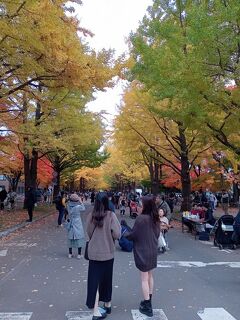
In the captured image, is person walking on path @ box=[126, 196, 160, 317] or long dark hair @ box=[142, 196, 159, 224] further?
long dark hair @ box=[142, 196, 159, 224]

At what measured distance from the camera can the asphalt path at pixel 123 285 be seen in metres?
5.70

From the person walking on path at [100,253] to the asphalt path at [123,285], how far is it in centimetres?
27

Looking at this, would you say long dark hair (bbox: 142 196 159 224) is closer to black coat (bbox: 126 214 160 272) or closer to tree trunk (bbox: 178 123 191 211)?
black coat (bbox: 126 214 160 272)

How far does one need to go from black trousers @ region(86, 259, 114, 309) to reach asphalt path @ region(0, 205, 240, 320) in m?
0.27

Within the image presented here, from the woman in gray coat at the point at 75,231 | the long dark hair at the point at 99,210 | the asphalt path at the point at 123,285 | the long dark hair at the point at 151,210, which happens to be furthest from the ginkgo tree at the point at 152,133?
the long dark hair at the point at 99,210

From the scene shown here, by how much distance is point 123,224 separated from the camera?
10938mm

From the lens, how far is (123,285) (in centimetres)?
736

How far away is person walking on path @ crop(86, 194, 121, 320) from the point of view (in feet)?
18.0

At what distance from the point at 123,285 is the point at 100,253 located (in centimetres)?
212

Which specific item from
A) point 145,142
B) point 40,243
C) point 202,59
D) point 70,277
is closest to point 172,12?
point 202,59

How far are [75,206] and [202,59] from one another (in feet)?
18.8

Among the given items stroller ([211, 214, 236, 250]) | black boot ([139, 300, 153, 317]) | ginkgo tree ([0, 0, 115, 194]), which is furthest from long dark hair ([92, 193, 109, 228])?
stroller ([211, 214, 236, 250])

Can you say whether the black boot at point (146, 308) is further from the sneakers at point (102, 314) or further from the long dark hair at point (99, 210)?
the long dark hair at point (99, 210)

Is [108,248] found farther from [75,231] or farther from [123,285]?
[75,231]
